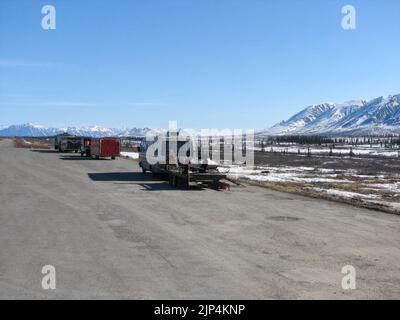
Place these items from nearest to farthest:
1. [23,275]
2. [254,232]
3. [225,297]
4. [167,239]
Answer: [225,297], [23,275], [167,239], [254,232]

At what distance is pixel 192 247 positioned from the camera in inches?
389

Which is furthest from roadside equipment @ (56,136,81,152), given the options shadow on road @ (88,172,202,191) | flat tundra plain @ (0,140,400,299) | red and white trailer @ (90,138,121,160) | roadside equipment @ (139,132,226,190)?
flat tundra plain @ (0,140,400,299)

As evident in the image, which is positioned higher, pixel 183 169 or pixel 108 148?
pixel 108 148

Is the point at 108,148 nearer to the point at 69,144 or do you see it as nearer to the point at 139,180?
the point at 69,144

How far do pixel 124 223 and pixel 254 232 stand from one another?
9.99 feet

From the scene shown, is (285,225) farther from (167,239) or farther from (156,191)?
(156,191)

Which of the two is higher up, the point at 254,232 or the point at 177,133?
the point at 177,133

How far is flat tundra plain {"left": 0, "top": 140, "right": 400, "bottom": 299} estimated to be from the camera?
7184 millimetres

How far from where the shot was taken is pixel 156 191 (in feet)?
65.2

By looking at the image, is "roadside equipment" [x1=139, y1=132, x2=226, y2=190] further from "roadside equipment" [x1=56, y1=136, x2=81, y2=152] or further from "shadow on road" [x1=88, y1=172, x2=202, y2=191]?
"roadside equipment" [x1=56, y1=136, x2=81, y2=152]

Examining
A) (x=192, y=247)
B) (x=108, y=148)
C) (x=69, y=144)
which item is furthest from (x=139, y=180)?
(x=69, y=144)

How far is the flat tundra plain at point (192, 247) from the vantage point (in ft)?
23.6

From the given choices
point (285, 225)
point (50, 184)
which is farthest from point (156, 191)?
point (285, 225)

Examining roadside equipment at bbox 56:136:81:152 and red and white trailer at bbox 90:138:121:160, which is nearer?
red and white trailer at bbox 90:138:121:160
